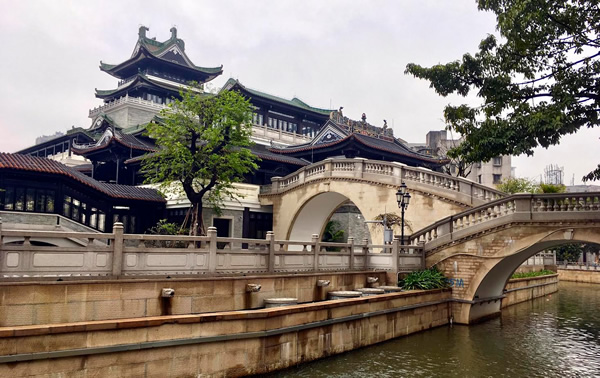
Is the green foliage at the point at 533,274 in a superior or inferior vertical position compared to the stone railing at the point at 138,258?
inferior

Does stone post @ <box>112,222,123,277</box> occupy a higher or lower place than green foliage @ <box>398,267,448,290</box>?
higher

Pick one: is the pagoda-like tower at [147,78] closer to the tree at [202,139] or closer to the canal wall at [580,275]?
the tree at [202,139]

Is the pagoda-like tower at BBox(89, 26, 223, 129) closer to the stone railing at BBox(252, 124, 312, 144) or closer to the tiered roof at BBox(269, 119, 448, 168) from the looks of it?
the stone railing at BBox(252, 124, 312, 144)

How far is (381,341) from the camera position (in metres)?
15.6

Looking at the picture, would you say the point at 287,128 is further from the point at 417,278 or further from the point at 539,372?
the point at 539,372

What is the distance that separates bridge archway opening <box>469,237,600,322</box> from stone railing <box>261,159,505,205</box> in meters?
2.49

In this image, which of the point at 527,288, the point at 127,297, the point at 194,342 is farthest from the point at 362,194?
the point at 127,297

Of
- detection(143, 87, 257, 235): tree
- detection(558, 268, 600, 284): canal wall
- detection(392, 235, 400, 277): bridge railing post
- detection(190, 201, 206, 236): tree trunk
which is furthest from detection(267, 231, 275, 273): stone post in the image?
detection(558, 268, 600, 284): canal wall

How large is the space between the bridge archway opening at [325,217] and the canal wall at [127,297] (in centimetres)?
1496

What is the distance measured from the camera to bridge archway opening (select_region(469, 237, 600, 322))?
18766 mm

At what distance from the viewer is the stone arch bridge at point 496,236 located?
1667 centimetres

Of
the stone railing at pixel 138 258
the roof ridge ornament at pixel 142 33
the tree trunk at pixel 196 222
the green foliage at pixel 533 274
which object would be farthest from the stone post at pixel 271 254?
the roof ridge ornament at pixel 142 33

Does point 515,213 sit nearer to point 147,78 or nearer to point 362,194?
point 362,194

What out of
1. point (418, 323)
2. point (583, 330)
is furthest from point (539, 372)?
point (583, 330)
